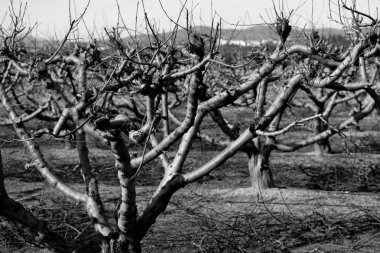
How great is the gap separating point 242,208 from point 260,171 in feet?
4.05

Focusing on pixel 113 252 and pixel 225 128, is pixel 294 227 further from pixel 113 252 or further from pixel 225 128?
pixel 113 252

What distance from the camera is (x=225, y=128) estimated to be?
9141mm

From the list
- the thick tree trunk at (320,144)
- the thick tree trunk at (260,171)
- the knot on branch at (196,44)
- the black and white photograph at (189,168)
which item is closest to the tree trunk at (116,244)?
the black and white photograph at (189,168)

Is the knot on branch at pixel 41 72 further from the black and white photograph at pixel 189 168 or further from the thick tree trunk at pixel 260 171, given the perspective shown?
the thick tree trunk at pixel 260 171

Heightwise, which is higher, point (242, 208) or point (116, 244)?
point (116, 244)

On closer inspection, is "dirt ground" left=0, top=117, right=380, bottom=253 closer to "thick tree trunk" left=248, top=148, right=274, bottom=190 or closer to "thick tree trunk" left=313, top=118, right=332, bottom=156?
"thick tree trunk" left=248, top=148, right=274, bottom=190

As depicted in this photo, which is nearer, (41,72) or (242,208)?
(41,72)

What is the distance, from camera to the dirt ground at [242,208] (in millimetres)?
6945

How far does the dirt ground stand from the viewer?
273 inches

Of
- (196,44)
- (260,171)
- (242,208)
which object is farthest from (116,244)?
(260,171)

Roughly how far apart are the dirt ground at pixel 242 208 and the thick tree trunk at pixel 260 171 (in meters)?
0.20

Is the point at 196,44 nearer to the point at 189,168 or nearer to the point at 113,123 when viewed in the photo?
the point at 113,123

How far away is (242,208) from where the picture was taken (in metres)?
8.67

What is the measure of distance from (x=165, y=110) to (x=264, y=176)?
Answer: 272cm
